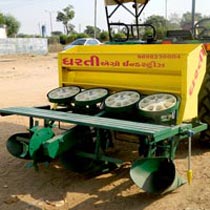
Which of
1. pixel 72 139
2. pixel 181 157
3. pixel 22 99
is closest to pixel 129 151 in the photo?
pixel 181 157

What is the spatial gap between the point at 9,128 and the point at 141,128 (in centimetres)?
389

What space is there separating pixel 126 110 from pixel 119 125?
54 centimetres

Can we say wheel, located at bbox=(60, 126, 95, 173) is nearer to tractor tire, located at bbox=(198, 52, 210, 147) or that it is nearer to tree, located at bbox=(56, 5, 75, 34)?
tractor tire, located at bbox=(198, 52, 210, 147)

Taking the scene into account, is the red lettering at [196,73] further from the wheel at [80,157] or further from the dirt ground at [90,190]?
the wheel at [80,157]

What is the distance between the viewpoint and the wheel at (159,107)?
4.04 m

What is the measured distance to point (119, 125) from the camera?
12.3 feet

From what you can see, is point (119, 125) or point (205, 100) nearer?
point (119, 125)

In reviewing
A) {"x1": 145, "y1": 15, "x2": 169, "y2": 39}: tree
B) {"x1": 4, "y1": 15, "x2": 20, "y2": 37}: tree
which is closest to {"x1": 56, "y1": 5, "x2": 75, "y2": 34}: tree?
{"x1": 4, "y1": 15, "x2": 20, "y2": 37}: tree

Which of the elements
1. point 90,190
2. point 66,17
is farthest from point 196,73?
point 66,17

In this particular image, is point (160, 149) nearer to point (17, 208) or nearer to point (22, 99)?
point (17, 208)

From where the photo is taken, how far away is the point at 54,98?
16.4 feet

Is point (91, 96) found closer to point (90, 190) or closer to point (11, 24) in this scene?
point (90, 190)

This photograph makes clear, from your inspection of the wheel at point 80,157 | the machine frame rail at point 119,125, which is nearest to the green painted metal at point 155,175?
the machine frame rail at point 119,125

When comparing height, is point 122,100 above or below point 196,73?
below
